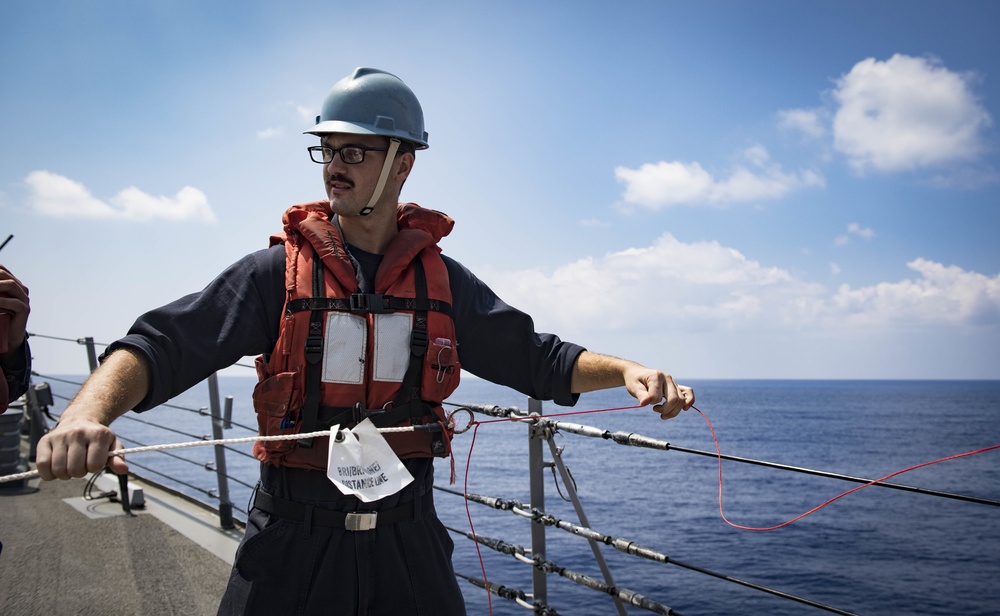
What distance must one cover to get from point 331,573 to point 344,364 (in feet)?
1.87

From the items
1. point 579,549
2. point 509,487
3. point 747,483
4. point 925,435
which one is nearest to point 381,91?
point 579,549

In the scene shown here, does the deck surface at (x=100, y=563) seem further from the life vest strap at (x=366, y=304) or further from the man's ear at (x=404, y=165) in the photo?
the man's ear at (x=404, y=165)

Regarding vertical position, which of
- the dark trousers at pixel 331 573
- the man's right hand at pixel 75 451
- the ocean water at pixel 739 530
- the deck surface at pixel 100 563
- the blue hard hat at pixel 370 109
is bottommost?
the ocean water at pixel 739 530

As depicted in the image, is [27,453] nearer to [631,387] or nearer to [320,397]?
[320,397]

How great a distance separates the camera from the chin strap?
2.22 metres

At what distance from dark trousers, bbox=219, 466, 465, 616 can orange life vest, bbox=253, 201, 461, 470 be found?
0.66 feet

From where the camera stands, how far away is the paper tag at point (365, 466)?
193 cm

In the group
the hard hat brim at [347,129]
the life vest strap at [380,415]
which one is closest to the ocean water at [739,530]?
the life vest strap at [380,415]

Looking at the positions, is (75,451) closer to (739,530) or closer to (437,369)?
(437,369)

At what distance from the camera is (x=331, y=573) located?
76.7 inches

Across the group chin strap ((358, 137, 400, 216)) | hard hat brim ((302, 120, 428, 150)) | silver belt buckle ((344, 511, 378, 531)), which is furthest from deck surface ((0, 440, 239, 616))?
hard hat brim ((302, 120, 428, 150))

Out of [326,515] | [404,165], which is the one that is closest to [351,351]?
[326,515]

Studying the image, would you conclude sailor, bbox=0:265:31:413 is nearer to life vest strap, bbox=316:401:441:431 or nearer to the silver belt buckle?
life vest strap, bbox=316:401:441:431

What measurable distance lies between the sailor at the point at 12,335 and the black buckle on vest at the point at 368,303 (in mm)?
1024
